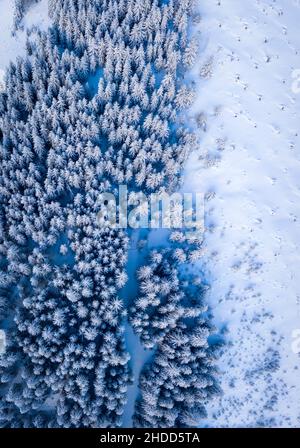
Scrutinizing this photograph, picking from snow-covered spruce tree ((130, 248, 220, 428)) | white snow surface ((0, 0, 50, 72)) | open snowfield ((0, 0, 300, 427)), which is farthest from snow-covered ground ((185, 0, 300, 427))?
white snow surface ((0, 0, 50, 72))

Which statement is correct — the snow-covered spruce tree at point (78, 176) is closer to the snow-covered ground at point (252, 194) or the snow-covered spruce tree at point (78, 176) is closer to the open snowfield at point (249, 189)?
the open snowfield at point (249, 189)

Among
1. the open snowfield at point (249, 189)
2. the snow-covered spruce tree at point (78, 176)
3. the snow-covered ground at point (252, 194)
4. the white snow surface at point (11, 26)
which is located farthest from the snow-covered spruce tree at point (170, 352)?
the white snow surface at point (11, 26)

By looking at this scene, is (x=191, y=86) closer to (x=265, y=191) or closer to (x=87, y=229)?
(x=265, y=191)

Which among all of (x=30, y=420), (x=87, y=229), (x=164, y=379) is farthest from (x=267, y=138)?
(x=30, y=420)

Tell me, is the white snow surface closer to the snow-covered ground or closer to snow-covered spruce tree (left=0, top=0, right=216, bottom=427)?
snow-covered spruce tree (left=0, top=0, right=216, bottom=427)

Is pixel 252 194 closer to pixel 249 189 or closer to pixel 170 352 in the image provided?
pixel 249 189
